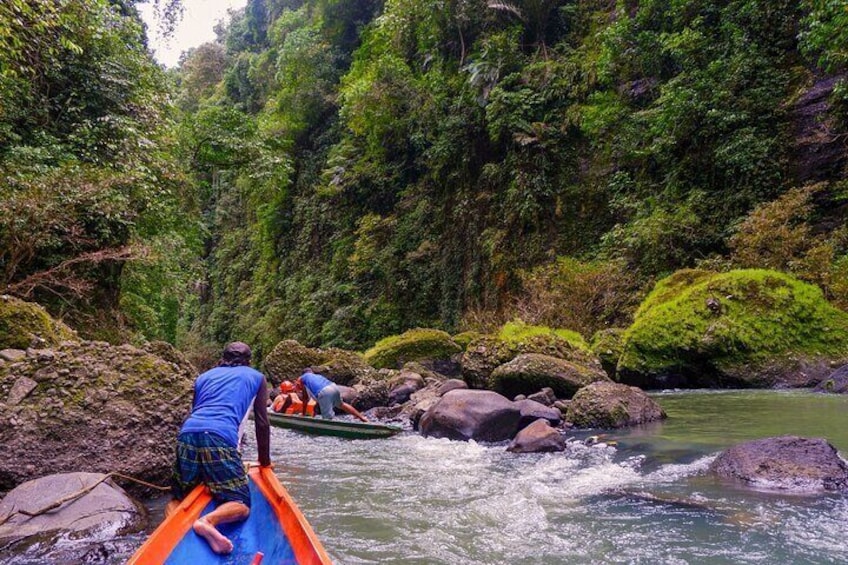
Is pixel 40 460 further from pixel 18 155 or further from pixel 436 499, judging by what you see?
pixel 18 155

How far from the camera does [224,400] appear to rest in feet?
12.9

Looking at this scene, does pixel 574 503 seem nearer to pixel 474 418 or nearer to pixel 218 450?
pixel 218 450

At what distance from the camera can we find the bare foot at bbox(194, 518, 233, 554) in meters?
3.36

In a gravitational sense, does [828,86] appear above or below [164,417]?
above

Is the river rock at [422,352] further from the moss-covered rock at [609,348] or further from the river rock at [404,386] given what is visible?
the moss-covered rock at [609,348]

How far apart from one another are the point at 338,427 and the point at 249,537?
518 centimetres

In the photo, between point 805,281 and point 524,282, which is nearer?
point 805,281

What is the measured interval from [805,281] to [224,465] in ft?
35.9

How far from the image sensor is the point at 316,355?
1501 cm

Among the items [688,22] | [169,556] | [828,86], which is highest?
[688,22]

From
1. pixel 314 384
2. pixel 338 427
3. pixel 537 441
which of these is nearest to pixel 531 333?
pixel 314 384

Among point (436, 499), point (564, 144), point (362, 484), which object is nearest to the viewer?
point (436, 499)

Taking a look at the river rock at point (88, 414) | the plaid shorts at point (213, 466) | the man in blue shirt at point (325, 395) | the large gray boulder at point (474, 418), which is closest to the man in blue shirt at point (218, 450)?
the plaid shorts at point (213, 466)

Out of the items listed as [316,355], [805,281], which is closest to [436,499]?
[805,281]
